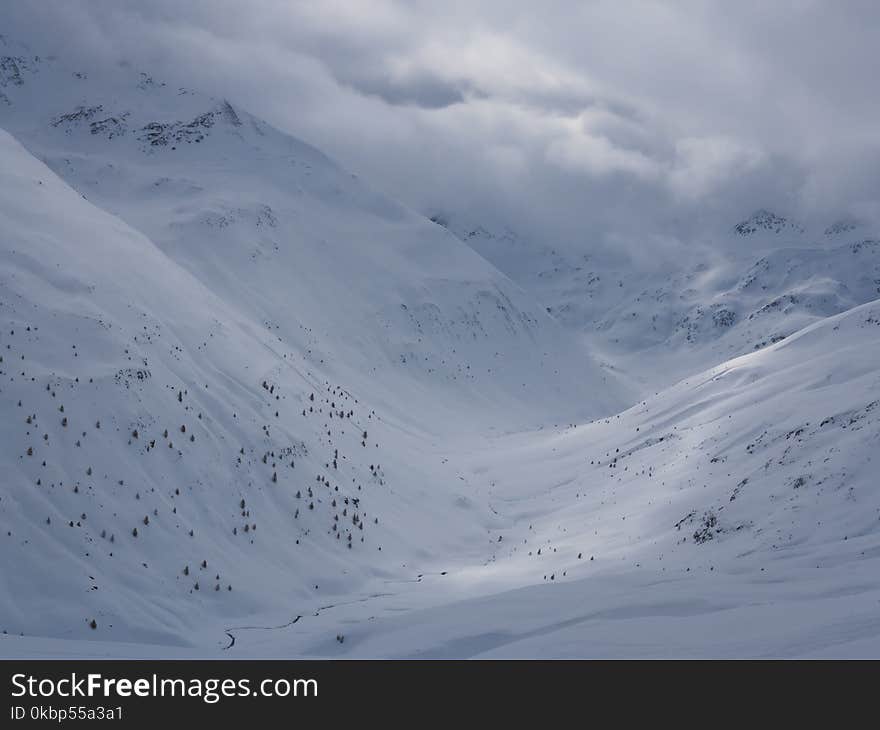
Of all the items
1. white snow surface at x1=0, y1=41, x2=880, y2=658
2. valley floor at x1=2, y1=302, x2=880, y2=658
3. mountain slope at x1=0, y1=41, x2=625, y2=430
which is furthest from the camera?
mountain slope at x1=0, y1=41, x2=625, y2=430

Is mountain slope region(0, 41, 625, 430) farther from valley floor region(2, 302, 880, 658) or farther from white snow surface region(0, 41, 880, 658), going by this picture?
valley floor region(2, 302, 880, 658)

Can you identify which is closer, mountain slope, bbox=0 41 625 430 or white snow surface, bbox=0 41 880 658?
white snow surface, bbox=0 41 880 658

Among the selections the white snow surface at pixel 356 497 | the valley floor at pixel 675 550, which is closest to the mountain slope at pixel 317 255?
the white snow surface at pixel 356 497

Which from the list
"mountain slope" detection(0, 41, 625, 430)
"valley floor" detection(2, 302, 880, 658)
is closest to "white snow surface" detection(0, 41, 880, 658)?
"valley floor" detection(2, 302, 880, 658)

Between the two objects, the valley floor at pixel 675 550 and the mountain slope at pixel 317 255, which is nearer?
the valley floor at pixel 675 550

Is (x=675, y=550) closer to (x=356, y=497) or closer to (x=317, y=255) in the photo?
(x=356, y=497)

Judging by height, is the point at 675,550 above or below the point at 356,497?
below

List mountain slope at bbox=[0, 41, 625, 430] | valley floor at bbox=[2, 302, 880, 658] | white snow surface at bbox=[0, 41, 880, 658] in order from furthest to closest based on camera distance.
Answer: mountain slope at bbox=[0, 41, 625, 430]
white snow surface at bbox=[0, 41, 880, 658]
valley floor at bbox=[2, 302, 880, 658]

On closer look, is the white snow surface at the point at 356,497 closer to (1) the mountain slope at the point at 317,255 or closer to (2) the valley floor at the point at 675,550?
(2) the valley floor at the point at 675,550

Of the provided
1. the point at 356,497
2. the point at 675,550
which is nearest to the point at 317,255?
the point at 356,497

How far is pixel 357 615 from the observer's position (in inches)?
699

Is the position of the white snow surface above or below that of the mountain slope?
below
